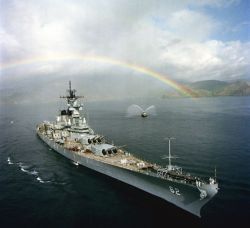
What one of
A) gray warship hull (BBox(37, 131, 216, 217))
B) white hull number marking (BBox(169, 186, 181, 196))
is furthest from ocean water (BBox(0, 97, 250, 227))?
white hull number marking (BBox(169, 186, 181, 196))

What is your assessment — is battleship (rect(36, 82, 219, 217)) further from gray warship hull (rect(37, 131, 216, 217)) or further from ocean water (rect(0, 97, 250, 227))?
ocean water (rect(0, 97, 250, 227))

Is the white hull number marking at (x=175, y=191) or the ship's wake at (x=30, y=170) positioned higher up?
the white hull number marking at (x=175, y=191)

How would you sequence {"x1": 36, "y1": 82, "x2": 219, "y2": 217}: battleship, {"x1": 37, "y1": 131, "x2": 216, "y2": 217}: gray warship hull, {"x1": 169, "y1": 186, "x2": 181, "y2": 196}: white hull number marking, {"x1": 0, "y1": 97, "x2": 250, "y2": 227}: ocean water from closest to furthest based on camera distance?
{"x1": 0, "y1": 97, "x2": 250, "y2": 227}: ocean water < {"x1": 37, "y1": 131, "x2": 216, "y2": 217}: gray warship hull < {"x1": 36, "y1": 82, "x2": 219, "y2": 217}: battleship < {"x1": 169, "y1": 186, "x2": 181, "y2": 196}: white hull number marking

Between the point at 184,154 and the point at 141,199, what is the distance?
23.7 metres

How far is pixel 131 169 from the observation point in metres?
43.6

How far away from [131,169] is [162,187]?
609 centimetres

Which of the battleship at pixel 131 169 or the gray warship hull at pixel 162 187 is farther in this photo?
the battleship at pixel 131 169

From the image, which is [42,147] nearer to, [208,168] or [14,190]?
[14,190]

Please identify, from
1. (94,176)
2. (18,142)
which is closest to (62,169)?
(94,176)

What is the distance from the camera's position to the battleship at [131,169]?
35500mm

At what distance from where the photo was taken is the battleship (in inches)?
1398

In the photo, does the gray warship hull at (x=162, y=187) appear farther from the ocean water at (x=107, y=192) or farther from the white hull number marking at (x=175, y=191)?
the ocean water at (x=107, y=192)

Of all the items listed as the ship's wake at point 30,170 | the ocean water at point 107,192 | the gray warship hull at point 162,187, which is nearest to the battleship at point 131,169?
the gray warship hull at point 162,187

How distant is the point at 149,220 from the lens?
34688 millimetres
